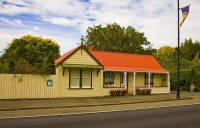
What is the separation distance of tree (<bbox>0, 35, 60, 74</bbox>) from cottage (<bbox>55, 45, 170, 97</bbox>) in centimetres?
121

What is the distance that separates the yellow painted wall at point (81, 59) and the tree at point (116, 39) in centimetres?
2387

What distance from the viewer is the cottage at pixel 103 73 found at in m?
21.9

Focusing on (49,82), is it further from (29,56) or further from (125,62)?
(29,56)

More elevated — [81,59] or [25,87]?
[81,59]

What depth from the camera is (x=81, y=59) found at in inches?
893

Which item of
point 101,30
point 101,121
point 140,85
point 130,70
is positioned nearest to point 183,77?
point 140,85

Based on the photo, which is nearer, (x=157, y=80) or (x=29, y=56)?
(x=157, y=80)

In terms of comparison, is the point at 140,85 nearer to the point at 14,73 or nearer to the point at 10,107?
the point at 14,73

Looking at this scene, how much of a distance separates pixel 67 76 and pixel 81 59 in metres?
1.98

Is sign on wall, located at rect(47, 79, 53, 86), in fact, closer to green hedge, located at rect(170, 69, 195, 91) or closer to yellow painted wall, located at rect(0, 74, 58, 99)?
yellow painted wall, located at rect(0, 74, 58, 99)

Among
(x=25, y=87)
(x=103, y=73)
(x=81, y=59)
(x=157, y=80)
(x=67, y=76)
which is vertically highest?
(x=81, y=59)

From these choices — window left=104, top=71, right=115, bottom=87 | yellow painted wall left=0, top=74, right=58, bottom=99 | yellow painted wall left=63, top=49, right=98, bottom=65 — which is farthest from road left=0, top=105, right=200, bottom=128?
window left=104, top=71, right=115, bottom=87

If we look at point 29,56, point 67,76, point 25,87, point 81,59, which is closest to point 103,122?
point 25,87

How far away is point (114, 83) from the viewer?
2686 cm
